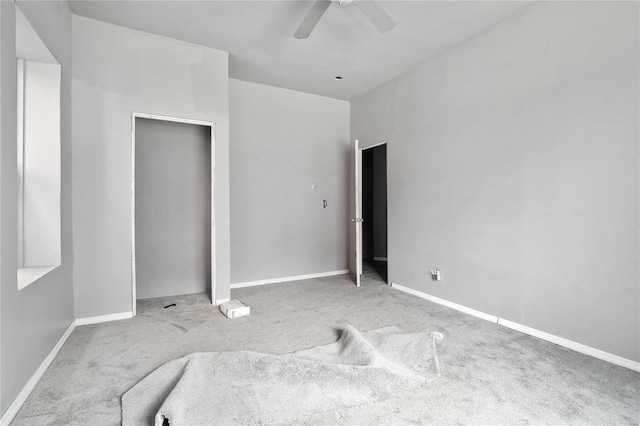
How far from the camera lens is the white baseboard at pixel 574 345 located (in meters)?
2.24

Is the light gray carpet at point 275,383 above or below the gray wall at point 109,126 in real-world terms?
Answer: below

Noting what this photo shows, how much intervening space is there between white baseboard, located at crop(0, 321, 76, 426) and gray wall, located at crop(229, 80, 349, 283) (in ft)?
7.23

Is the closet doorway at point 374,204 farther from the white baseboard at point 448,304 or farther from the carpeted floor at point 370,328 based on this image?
the carpeted floor at point 370,328

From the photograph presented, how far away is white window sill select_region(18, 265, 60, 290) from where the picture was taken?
2020 mm

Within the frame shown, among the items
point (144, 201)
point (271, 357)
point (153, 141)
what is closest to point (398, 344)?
point (271, 357)

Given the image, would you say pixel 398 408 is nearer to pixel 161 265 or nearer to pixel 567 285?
pixel 567 285

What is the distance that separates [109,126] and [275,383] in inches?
115

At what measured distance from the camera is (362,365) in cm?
213

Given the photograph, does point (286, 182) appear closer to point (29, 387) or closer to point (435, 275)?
point (435, 275)

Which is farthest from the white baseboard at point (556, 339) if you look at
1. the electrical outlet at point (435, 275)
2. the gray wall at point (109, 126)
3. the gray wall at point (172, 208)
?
the gray wall at point (109, 126)

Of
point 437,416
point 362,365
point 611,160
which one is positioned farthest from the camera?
point 611,160

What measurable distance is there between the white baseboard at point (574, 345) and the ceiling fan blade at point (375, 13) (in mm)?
2849

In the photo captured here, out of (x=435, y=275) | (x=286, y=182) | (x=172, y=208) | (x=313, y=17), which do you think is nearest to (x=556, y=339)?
(x=435, y=275)

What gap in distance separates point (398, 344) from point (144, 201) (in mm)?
3332
